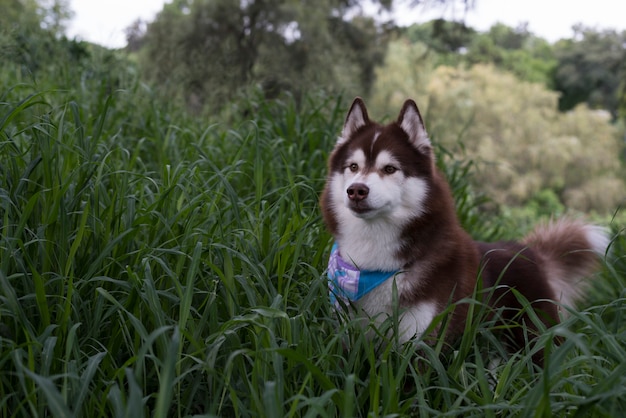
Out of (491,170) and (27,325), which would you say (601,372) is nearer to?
(27,325)

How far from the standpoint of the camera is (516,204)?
3475cm

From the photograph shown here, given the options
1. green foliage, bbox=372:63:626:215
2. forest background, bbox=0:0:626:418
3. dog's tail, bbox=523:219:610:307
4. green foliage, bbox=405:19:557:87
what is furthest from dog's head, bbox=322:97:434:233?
green foliage, bbox=405:19:557:87

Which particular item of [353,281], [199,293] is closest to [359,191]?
[353,281]

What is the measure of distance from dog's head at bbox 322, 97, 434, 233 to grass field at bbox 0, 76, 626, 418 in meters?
0.25

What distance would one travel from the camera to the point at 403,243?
2.67 m

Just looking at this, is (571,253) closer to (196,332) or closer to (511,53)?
(196,332)

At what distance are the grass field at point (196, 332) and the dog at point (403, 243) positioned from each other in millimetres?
167

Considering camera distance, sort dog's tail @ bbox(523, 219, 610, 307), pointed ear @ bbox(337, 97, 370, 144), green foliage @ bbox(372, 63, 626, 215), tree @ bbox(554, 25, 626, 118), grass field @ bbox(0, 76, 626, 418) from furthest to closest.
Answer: tree @ bbox(554, 25, 626, 118) → green foliage @ bbox(372, 63, 626, 215) → dog's tail @ bbox(523, 219, 610, 307) → pointed ear @ bbox(337, 97, 370, 144) → grass field @ bbox(0, 76, 626, 418)

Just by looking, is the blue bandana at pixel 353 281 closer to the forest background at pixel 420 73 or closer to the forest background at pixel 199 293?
the forest background at pixel 199 293

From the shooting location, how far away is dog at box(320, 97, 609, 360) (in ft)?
8.43

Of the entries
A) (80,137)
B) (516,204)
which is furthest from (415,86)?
(80,137)

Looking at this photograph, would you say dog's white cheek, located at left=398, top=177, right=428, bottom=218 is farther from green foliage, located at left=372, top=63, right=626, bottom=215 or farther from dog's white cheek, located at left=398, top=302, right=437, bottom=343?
green foliage, located at left=372, top=63, right=626, bottom=215

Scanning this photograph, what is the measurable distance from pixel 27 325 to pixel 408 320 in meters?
1.48

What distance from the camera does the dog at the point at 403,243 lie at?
2.57 metres
